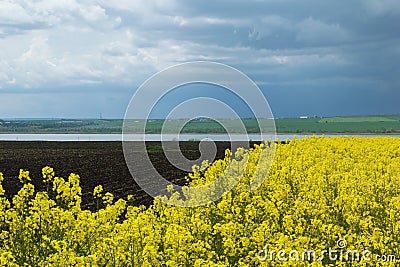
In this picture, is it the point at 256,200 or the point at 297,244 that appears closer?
the point at 297,244

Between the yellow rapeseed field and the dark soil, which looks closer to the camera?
the yellow rapeseed field

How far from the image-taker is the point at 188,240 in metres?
7.52

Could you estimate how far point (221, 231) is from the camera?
27.7 feet

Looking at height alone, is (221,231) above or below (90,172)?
above

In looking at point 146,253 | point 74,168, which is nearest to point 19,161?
point 74,168

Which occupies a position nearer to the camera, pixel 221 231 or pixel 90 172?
pixel 221 231

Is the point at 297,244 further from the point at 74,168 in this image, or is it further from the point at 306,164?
the point at 74,168

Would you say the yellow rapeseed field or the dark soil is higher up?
the yellow rapeseed field

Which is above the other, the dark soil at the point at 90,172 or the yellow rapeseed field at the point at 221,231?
the yellow rapeseed field at the point at 221,231

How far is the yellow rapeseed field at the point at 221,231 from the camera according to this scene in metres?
7.50

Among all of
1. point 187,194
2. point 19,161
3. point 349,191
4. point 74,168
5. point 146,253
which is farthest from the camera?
point 19,161

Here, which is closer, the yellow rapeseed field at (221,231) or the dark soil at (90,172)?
the yellow rapeseed field at (221,231)

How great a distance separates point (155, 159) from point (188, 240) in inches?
1216

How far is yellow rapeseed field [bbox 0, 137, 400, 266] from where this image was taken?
295 inches
